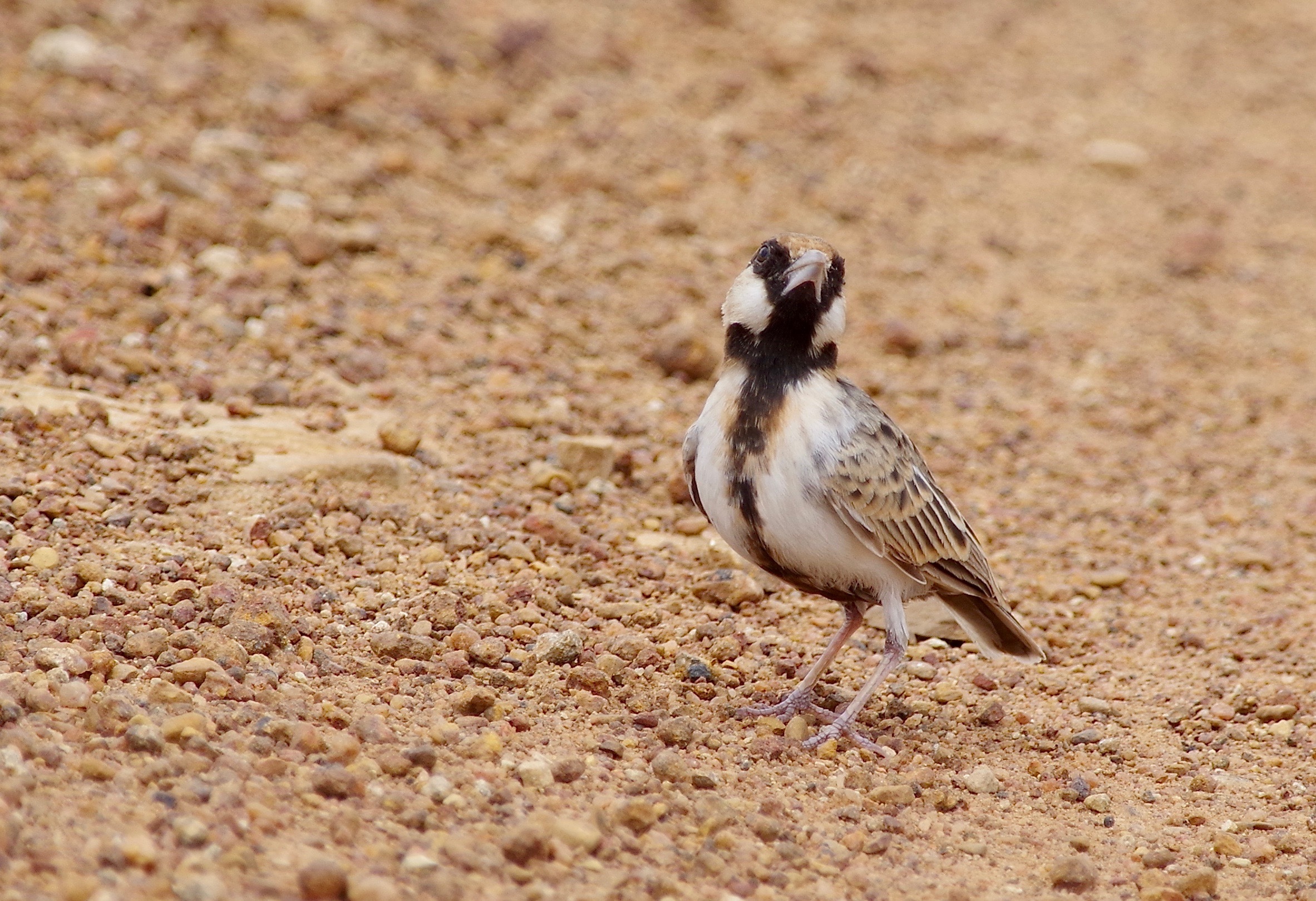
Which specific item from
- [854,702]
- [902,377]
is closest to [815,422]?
[854,702]

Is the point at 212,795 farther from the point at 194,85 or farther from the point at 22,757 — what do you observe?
the point at 194,85

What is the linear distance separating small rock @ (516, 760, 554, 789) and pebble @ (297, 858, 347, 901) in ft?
3.27

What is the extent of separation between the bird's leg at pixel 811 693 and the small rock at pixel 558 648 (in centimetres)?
70

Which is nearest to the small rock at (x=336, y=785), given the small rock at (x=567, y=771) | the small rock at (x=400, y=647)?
the small rock at (x=567, y=771)

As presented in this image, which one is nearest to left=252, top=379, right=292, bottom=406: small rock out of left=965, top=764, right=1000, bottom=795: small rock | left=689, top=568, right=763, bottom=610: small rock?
left=689, top=568, right=763, bottom=610: small rock

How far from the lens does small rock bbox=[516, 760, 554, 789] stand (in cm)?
492

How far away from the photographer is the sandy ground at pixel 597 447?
4.78 m

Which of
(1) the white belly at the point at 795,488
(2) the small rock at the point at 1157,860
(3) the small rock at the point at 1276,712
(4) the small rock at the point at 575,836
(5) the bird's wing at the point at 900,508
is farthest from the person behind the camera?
(3) the small rock at the point at 1276,712

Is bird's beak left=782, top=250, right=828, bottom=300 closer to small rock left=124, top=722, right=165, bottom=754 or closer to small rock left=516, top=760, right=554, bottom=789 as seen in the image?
small rock left=516, top=760, right=554, bottom=789

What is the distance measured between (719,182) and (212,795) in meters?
7.86

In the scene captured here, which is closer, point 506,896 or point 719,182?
point 506,896

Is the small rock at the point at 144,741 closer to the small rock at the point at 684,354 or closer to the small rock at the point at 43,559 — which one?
the small rock at the point at 43,559

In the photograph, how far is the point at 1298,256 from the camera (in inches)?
472

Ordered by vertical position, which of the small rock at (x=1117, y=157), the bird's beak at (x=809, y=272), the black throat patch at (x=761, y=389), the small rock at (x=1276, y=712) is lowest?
the small rock at (x=1276, y=712)
